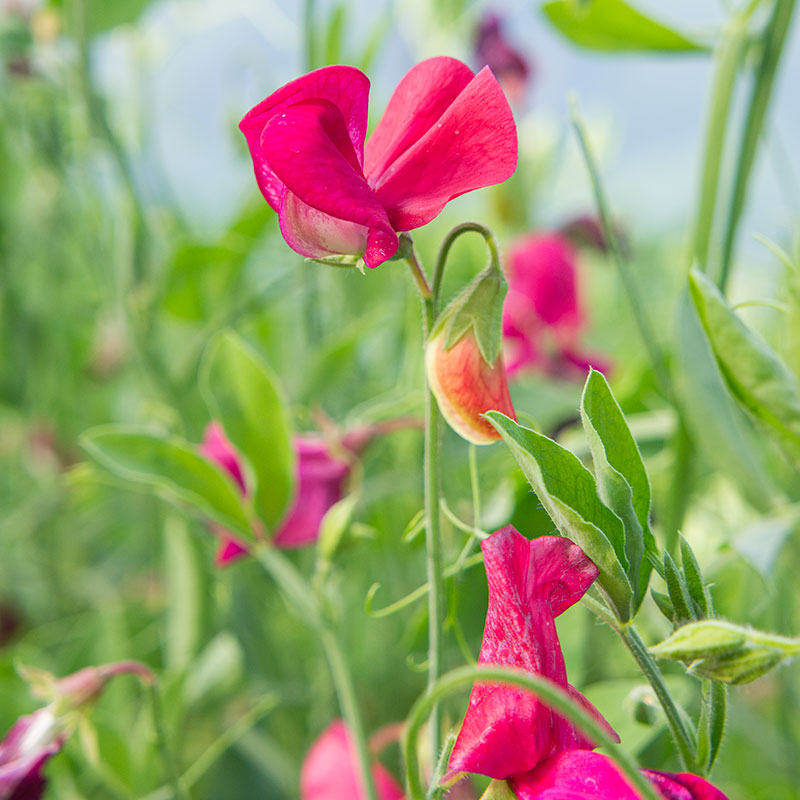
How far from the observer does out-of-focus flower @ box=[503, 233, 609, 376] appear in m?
0.67

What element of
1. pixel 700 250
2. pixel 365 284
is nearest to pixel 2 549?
pixel 365 284

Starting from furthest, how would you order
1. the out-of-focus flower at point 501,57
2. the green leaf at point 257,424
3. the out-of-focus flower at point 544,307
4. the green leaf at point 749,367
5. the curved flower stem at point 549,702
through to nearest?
1. the out-of-focus flower at point 501,57
2. the out-of-focus flower at point 544,307
3. the green leaf at point 257,424
4. the green leaf at point 749,367
5. the curved flower stem at point 549,702

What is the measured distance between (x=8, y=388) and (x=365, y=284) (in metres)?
0.41

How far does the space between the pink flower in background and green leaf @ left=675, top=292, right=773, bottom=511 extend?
0.58 feet

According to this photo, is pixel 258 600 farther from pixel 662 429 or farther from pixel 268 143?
pixel 268 143

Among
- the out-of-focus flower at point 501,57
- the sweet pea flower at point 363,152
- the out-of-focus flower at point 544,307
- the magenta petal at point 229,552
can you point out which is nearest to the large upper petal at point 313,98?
the sweet pea flower at point 363,152

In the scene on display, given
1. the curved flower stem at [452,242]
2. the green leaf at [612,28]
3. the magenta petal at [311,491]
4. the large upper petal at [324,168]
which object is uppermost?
the green leaf at [612,28]

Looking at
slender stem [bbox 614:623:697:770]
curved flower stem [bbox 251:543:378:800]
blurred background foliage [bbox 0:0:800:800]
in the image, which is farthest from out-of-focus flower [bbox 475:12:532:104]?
slender stem [bbox 614:623:697:770]

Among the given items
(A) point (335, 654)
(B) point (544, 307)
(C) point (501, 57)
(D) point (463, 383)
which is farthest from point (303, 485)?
(C) point (501, 57)

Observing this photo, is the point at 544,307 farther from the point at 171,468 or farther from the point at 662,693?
the point at 662,693

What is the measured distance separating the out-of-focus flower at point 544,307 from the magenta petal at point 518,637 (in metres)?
0.45

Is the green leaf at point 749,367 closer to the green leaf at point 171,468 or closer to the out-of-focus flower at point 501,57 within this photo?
the green leaf at point 171,468

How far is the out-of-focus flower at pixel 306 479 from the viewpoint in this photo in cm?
42

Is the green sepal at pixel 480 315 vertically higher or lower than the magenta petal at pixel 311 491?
higher
